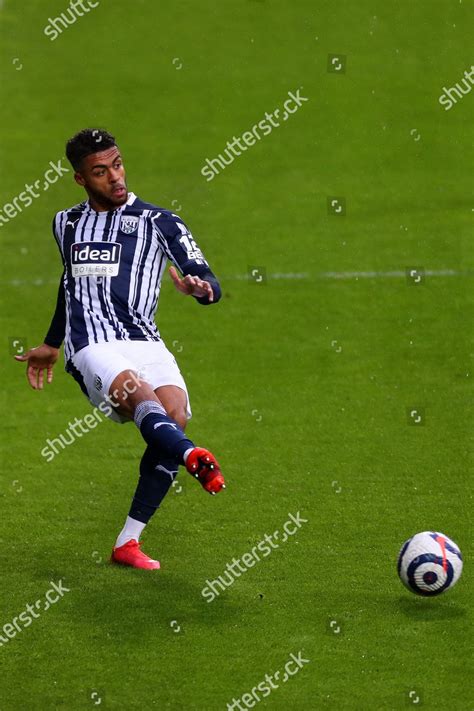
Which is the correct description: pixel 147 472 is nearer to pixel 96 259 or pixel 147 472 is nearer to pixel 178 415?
pixel 178 415

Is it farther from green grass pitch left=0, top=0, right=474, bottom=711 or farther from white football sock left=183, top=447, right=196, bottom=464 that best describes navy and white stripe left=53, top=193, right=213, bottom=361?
green grass pitch left=0, top=0, right=474, bottom=711

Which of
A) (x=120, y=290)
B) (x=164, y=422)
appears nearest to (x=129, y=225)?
(x=120, y=290)

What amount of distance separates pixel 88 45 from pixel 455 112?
675 cm

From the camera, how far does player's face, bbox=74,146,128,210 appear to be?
8.88 metres

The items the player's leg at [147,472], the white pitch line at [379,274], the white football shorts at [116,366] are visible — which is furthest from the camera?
the white pitch line at [379,274]

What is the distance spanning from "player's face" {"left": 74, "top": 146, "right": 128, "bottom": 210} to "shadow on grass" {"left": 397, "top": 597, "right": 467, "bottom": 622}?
333 centimetres

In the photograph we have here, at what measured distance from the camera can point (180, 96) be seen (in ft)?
70.7

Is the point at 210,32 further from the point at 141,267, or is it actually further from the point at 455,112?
the point at 141,267

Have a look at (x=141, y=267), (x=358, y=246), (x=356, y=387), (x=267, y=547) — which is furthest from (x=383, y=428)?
(x=358, y=246)

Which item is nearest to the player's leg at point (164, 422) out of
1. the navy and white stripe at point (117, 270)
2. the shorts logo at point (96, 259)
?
the navy and white stripe at point (117, 270)

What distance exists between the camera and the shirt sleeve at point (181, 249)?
8.61m

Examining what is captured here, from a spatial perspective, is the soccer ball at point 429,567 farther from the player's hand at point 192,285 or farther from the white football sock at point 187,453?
the player's hand at point 192,285

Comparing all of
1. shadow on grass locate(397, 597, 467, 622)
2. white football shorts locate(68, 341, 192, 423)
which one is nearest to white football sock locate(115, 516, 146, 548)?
white football shorts locate(68, 341, 192, 423)

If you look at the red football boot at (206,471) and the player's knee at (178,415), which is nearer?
the red football boot at (206,471)
